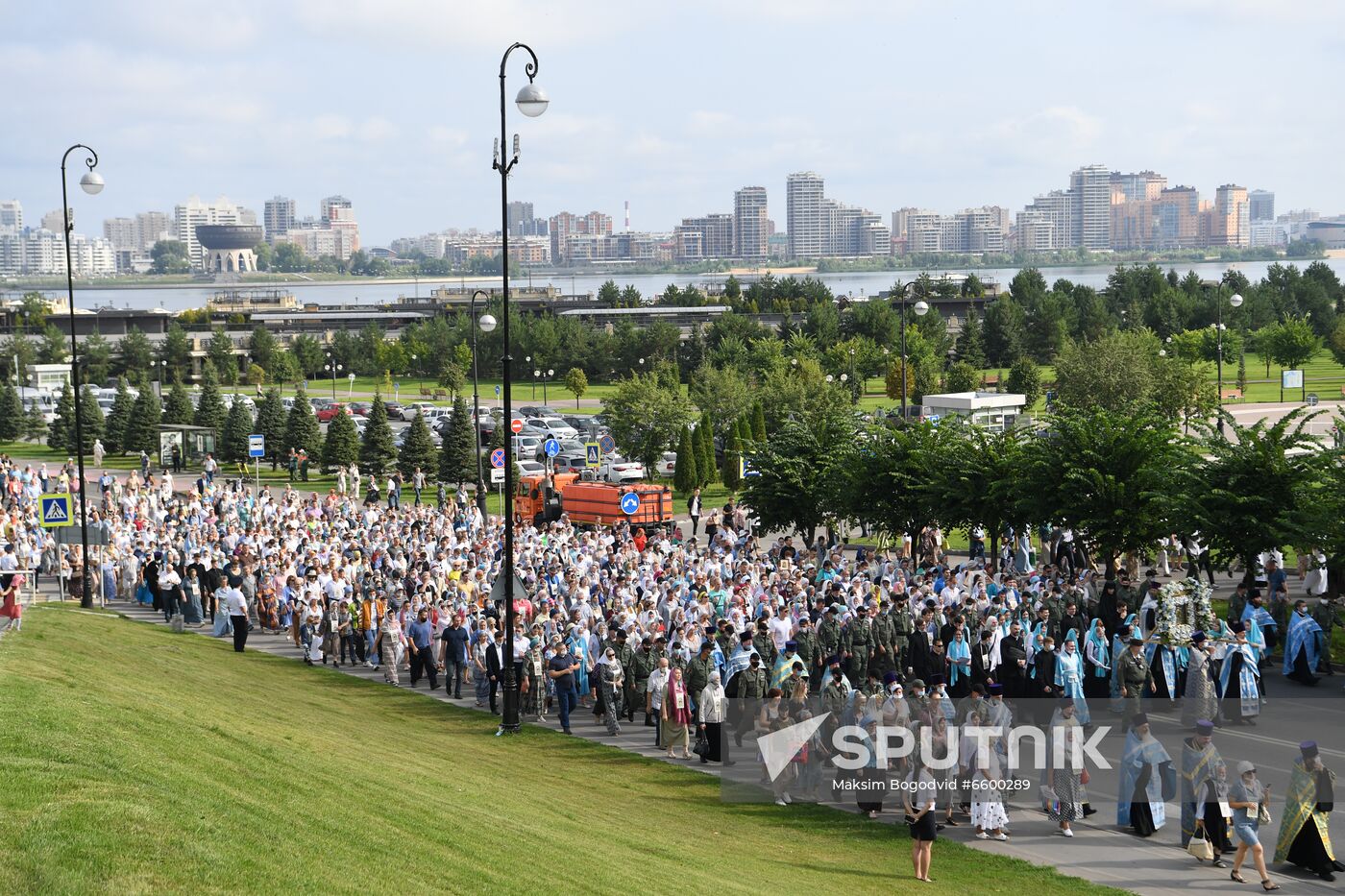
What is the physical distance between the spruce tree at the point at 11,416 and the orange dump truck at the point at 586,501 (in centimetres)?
3920

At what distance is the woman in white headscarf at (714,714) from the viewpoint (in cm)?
1734

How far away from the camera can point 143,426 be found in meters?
60.3

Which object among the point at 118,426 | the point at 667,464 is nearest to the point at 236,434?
the point at 118,426

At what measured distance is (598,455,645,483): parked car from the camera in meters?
42.5

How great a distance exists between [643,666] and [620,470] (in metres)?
24.3

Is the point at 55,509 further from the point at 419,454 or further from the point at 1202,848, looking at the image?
the point at 419,454

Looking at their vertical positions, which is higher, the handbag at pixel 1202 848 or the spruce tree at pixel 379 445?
the spruce tree at pixel 379 445

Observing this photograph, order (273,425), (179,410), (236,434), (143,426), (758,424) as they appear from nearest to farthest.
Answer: (758,424) < (273,425) < (236,434) < (143,426) < (179,410)

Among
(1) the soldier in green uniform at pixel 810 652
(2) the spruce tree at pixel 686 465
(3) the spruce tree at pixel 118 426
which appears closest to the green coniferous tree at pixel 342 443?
(2) the spruce tree at pixel 686 465

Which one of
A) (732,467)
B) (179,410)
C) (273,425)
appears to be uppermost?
(179,410)

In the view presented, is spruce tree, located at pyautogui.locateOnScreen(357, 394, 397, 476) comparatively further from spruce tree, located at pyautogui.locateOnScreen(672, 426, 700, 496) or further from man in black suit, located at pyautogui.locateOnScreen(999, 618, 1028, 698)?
man in black suit, located at pyautogui.locateOnScreen(999, 618, 1028, 698)

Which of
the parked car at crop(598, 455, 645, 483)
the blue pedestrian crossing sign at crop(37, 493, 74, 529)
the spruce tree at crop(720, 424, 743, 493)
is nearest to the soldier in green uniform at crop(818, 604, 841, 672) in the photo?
the blue pedestrian crossing sign at crop(37, 493, 74, 529)

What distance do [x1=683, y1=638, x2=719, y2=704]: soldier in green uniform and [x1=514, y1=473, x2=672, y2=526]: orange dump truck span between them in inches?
677

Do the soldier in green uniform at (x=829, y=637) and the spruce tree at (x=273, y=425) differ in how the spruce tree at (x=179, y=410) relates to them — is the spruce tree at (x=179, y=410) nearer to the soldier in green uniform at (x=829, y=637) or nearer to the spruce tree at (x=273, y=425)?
the spruce tree at (x=273, y=425)
